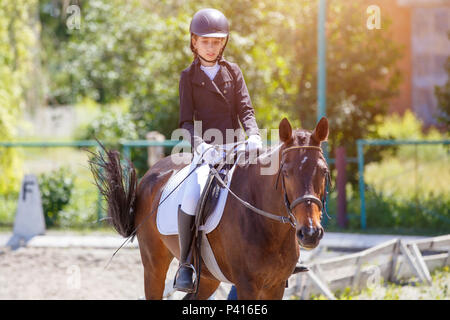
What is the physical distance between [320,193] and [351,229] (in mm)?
8897

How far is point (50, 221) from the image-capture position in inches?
527

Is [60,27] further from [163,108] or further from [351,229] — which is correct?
[351,229]

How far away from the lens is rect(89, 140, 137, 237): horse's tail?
5.91 meters

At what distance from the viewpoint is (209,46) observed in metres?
5.08

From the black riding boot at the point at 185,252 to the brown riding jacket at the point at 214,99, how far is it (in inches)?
25.3

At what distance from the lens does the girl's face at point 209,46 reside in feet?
16.7

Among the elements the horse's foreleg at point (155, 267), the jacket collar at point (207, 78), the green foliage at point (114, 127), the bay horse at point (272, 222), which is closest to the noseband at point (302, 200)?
the bay horse at point (272, 222)

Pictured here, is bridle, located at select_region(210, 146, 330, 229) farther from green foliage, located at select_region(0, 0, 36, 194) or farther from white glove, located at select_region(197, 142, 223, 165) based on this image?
green foliage, located at select_region(0, 0, 36, 194)

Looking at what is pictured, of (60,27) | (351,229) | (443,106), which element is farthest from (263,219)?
(60,27)

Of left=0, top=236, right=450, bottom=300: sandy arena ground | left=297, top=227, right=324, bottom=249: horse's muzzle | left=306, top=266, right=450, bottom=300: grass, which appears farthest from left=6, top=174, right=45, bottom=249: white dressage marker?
left=297, top=227, right=324, bottom=249: horse's muzzle

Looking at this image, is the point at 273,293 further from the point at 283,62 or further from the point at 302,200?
the point at 283,62

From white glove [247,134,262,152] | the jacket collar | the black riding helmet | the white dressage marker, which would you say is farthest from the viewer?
the white dressage marker

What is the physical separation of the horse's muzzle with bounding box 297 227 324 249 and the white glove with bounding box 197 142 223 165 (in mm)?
1307

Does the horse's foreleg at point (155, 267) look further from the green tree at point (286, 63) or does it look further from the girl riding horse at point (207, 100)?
the green tree at point (286, 63)
